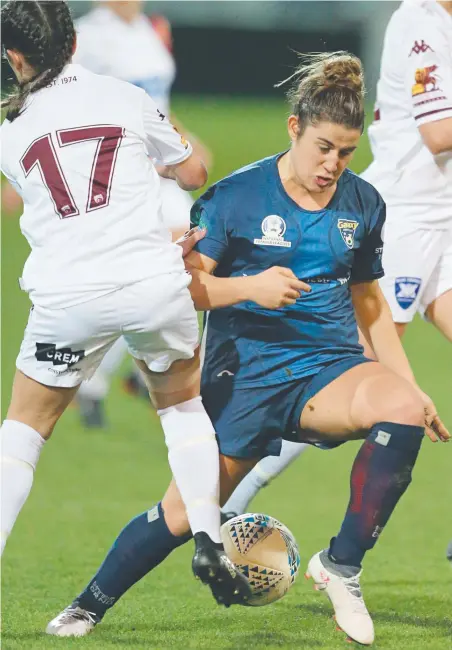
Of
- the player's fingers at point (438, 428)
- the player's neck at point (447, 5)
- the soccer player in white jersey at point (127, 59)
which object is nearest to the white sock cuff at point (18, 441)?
the player's fingers at point (438, 428)

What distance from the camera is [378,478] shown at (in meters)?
3.95

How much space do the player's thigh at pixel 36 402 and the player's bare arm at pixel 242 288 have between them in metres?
0.55

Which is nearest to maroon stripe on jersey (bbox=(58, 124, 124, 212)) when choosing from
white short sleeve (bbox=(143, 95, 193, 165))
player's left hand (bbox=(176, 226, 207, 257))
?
white short sleeve (bbox=(143, 95, 193, 165))

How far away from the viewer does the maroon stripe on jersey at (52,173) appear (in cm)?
375

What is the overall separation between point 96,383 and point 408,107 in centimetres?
418

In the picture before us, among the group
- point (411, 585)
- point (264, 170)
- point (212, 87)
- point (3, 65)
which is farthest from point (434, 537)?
point (212, 87)

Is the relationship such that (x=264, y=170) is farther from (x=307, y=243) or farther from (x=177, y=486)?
(x=177, y=486)

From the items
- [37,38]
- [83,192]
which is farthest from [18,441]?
[37,38]

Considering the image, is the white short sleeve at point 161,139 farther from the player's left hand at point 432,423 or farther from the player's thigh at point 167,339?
the player's left hand at point 432,423

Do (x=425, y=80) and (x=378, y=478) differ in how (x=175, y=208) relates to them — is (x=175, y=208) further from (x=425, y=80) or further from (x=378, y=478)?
(x=378, y=478)

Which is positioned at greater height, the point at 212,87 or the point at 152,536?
the point at 152,536

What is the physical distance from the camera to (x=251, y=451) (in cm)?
428

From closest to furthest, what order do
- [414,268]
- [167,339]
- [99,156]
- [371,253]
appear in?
[99,156]
[167,339]
[371,253]
[414,268]

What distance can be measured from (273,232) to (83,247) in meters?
0.78
